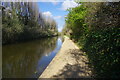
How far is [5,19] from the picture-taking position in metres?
17.1

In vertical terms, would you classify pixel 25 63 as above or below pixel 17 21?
below

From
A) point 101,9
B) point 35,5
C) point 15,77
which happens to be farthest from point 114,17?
point 35,5

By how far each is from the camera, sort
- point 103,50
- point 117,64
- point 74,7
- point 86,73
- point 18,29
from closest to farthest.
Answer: point 117,64, point 103,50, point 86,73, point 74,7, point 18,29

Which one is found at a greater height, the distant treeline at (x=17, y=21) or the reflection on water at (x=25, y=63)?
the distant treeline at (x=17, y=21)

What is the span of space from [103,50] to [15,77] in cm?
477

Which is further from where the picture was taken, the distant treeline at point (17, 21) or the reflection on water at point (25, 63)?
the distant treeline at point (17, 21)

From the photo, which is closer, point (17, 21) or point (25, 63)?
point (25, 63)

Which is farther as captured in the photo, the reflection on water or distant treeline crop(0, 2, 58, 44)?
distant treeline crop(0, 2, 58, 44)

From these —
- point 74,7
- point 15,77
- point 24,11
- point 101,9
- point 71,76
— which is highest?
point 24,11

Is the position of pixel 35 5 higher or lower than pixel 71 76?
higher

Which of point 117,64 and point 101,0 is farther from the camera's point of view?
point 101,0

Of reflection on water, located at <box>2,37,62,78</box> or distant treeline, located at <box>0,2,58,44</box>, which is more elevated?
distant treeline, located at <box>0,2,58,44</box>

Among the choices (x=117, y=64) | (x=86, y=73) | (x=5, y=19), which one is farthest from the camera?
(x=5, y=19)

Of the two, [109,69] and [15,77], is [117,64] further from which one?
[15,77]
